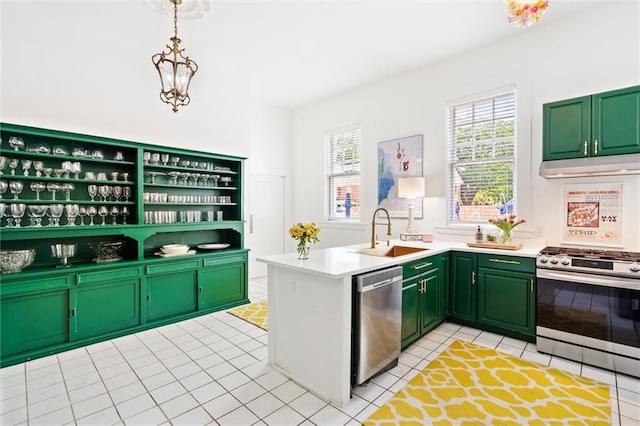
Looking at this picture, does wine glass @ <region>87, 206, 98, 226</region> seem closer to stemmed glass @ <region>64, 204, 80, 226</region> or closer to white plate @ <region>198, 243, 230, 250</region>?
stemmed glass @ <region>64, 204, 80, 226</region>

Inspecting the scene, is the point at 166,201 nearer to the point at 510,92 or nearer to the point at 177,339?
the point at 177,339

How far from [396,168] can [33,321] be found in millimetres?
4791

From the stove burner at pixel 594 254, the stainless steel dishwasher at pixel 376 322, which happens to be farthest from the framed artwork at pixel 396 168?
the stainless steel dishwasher at pixel 376 322

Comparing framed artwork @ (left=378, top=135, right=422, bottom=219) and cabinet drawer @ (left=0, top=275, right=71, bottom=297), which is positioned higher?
framed artwork @ (left=378, top=135, right=422, bottom=219)

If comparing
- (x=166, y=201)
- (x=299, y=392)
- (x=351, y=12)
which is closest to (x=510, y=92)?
(x=351, y=12)

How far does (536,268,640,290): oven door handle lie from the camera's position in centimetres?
259

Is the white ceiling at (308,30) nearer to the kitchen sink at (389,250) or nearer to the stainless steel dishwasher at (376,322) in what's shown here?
the kitchen sink at (389,250)

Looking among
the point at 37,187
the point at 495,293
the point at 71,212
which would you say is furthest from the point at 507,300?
the point at 37,187

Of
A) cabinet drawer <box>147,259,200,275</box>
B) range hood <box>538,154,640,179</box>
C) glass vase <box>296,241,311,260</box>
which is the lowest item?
cabinet drawer <box>147,259,200,275</box>

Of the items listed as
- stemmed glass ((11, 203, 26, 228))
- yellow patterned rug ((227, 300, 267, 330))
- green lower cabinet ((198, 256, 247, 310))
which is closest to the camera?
stemmed glass ((11, 203, 26, 228))

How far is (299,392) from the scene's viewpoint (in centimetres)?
241

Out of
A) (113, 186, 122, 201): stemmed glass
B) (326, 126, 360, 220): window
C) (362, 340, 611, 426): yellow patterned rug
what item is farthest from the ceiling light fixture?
(113, 186, 122, 201): stemmed glass

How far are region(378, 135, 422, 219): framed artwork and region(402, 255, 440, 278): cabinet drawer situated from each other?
1.37 meters

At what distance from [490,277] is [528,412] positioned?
151 cm
